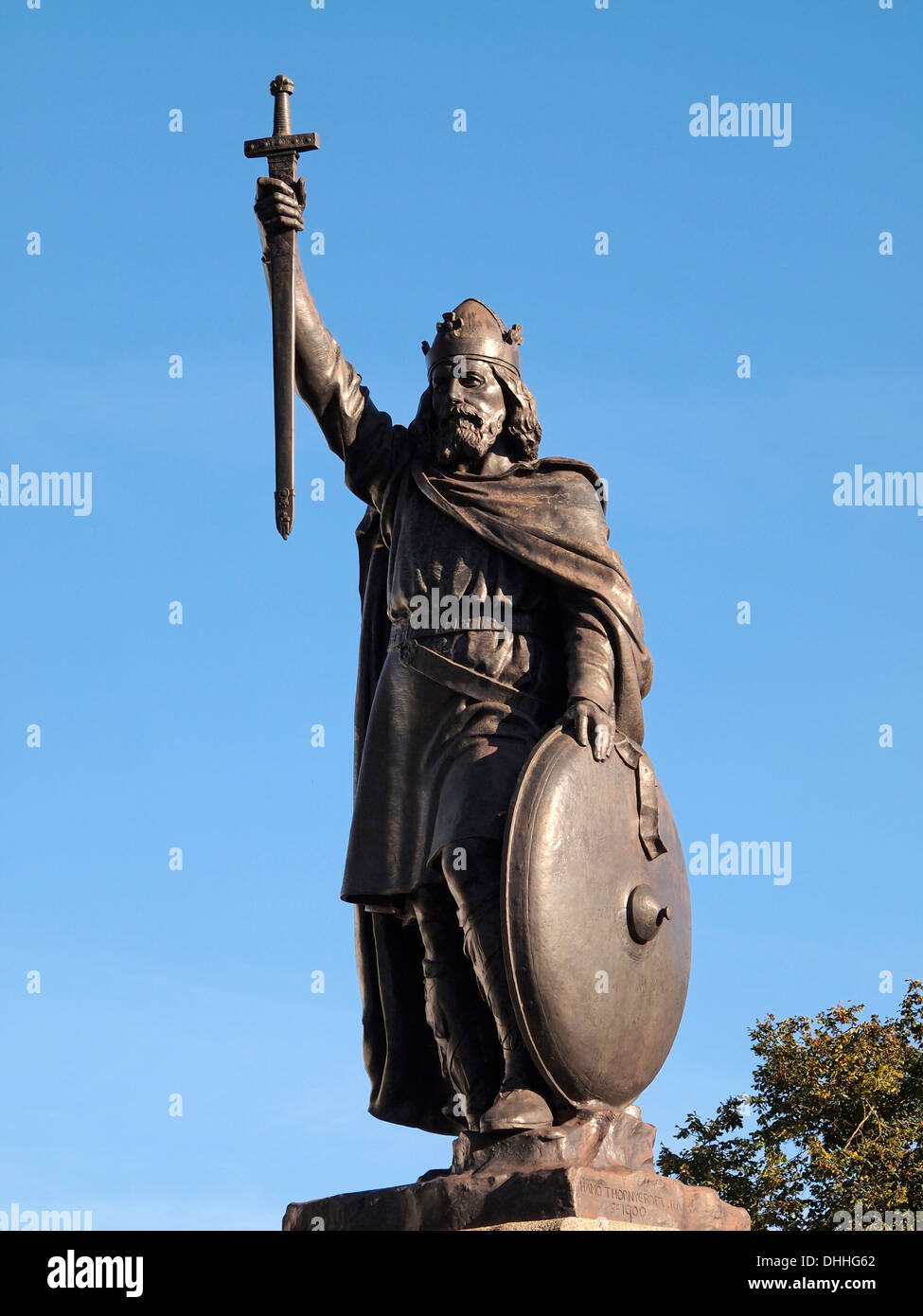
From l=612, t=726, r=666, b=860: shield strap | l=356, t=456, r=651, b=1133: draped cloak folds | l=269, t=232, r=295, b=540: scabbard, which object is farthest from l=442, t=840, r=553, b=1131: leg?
l=269, t=232, r=295, b=540: scabbard

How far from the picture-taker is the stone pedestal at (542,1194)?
26.4ft

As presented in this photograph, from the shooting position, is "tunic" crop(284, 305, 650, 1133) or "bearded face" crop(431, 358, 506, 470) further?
"bearded face" crop(431, 358, 506, 470)

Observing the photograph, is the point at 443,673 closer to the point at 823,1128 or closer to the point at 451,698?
the point at 451,698

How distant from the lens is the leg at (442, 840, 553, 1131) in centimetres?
856

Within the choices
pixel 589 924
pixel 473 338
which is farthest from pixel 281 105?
pixel 589 924

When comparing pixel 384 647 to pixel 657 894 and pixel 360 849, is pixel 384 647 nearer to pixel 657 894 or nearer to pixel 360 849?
pixel 360 849

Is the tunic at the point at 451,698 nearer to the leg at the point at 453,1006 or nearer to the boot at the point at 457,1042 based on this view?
the leg at the point at 453,1006

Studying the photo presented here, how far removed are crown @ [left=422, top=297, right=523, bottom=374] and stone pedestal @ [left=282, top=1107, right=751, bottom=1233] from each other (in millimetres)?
3761

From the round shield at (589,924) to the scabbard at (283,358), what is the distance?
176 cm

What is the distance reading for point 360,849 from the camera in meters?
9.46

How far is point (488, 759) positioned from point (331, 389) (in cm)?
212

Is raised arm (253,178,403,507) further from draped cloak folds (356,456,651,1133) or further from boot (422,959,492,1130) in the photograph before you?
boot (422,959,492,1130)
